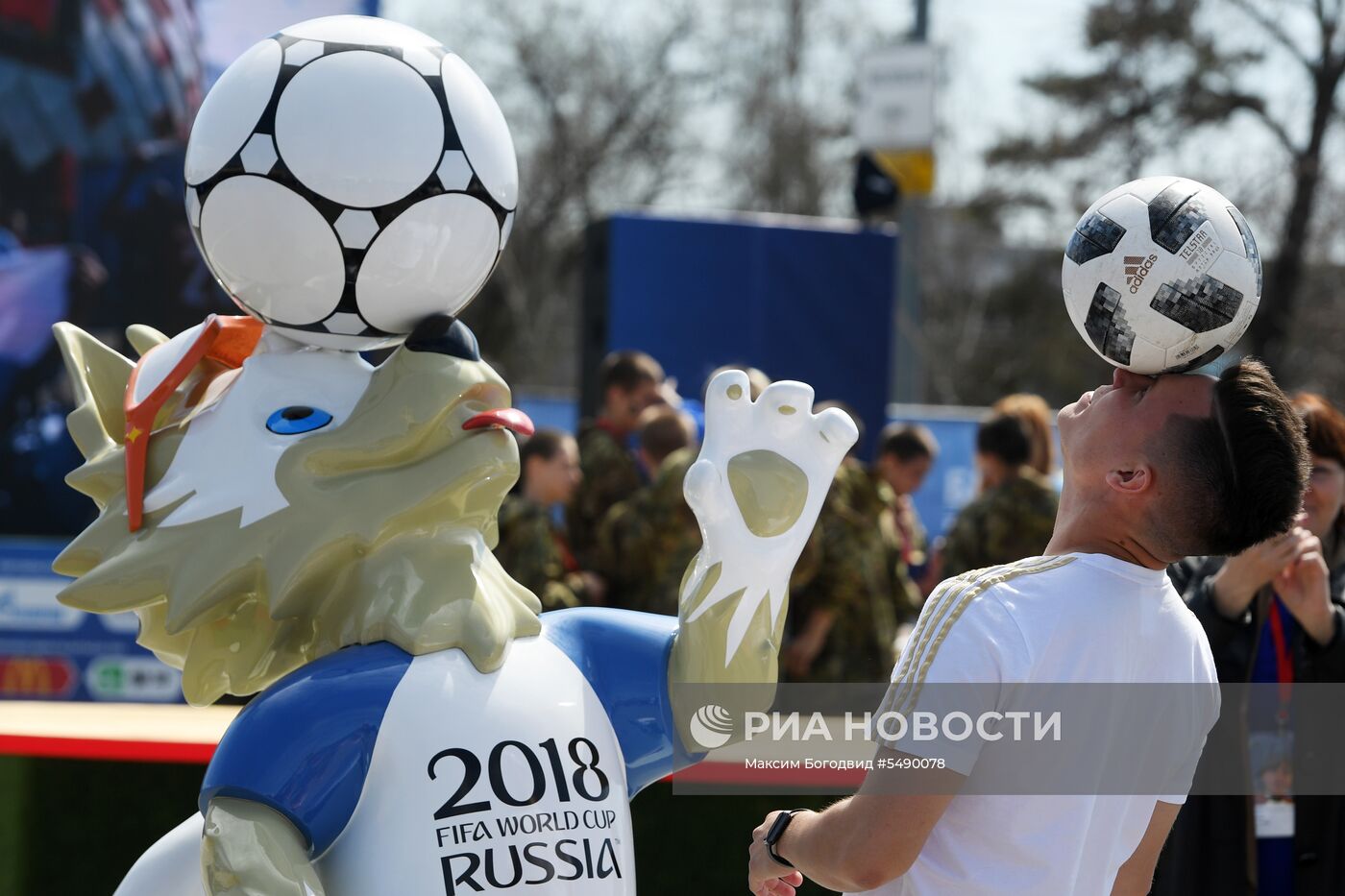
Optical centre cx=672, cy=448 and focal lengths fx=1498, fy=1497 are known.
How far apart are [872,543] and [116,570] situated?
363 cm

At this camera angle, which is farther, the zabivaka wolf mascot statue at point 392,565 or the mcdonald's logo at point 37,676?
the mcdonald's logo at point 37,676

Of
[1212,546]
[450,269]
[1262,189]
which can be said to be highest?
[450,269]

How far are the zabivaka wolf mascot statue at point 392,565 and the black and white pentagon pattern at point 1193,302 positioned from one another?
1.86 feet

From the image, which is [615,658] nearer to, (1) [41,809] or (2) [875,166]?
(1) [41,809]

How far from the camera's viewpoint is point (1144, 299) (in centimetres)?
192

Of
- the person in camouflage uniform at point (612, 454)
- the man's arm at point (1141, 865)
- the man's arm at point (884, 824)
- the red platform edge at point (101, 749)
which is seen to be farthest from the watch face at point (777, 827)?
the person in camouflage uniform at point (612, 454)

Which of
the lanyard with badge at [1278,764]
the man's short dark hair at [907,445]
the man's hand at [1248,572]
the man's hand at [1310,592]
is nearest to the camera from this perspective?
the man's hand at [1248,572]

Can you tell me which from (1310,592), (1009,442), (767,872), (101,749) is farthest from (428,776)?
(1009,442)

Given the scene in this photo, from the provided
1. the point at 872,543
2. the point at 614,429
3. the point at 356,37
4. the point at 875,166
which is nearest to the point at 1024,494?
the point at 872,543

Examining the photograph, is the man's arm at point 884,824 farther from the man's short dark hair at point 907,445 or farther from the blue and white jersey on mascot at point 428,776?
the man's short dark hair at point 907,445

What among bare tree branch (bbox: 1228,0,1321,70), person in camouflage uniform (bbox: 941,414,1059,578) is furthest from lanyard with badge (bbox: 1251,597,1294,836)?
bare tree branch (bbox: 1228,0,1321,70)

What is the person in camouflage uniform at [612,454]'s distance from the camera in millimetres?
5918

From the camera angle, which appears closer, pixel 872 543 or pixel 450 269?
pixel 450 269

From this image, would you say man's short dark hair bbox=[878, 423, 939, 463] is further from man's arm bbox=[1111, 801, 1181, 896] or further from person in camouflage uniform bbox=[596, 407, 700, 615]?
man's arm bbox=[1111, 801, 1181, 896]
